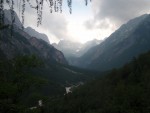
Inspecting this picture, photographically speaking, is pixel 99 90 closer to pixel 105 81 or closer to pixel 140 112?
pixel 105 81

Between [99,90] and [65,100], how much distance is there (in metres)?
16.2

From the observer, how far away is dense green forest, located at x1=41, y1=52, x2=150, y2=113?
330 feet

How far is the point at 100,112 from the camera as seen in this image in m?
97.2

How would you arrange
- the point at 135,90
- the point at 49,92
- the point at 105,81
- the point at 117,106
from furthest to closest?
1. the point at 49,92
2. the point at 105,81
3. the point at 135,90
4. the point at 117,106

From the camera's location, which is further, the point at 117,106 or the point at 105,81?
the point at 105,81

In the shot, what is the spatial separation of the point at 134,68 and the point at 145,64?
5.02 meters

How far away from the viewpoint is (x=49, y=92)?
168375mm

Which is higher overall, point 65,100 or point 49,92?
point 49,92

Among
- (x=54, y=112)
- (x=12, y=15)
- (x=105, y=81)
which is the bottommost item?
(x=12, y=15)

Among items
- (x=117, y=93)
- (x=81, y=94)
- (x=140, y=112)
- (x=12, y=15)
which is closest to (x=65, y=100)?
(x=81, y=94)

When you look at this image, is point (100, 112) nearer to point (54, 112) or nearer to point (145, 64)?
point (54, 112)

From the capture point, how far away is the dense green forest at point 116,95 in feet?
330

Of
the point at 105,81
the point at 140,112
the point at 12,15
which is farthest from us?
the point at 105,81

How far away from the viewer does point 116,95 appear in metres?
115
